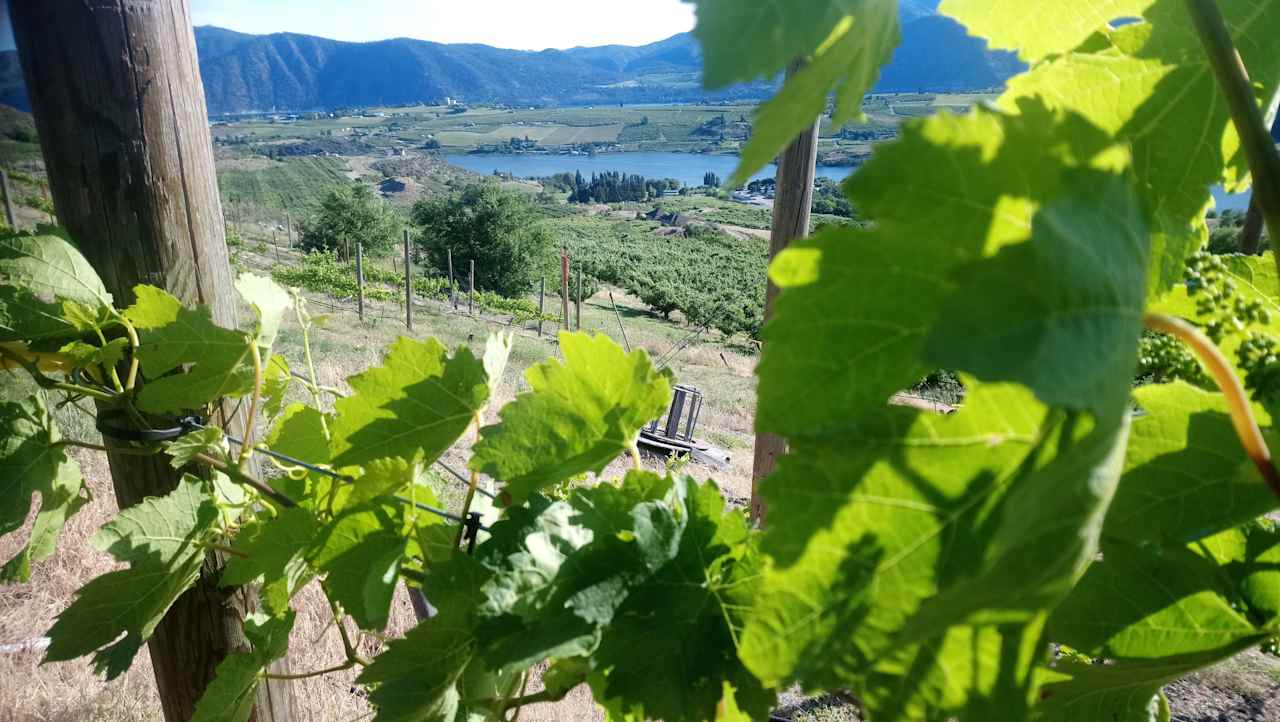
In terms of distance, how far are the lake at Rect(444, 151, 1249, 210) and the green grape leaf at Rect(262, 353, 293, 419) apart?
6006cm

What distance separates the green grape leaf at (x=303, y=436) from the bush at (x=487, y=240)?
35.8m

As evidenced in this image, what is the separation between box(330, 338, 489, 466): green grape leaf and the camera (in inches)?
28.5

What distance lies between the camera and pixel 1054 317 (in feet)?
0.82

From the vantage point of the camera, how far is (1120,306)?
270mm

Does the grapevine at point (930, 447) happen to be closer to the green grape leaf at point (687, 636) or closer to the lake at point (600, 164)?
Result: the green grape leaf at point (687, 636)

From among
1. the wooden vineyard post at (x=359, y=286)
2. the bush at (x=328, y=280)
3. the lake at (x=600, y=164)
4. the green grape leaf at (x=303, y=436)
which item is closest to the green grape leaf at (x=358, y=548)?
A: the green grape leaf at (x=303, y=436)

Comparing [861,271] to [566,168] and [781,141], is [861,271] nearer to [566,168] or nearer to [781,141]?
[781,141]

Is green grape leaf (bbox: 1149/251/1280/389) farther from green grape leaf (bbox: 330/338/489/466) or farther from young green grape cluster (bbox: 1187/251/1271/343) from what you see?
green grape leaf (bbox: 330/338/489/466)

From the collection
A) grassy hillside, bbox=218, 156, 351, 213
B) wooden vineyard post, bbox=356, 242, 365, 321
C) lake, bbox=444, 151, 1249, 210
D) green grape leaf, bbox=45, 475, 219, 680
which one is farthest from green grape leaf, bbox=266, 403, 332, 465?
lake, bbox=444, 151, 1249, 210

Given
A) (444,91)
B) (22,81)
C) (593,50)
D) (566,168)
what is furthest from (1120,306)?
(593,50)

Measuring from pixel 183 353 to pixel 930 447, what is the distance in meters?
0.91

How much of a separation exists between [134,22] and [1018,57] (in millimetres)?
1199

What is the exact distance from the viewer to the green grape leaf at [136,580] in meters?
0.99

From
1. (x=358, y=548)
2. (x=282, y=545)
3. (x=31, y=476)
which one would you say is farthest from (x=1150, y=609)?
(x=31, y=476)
